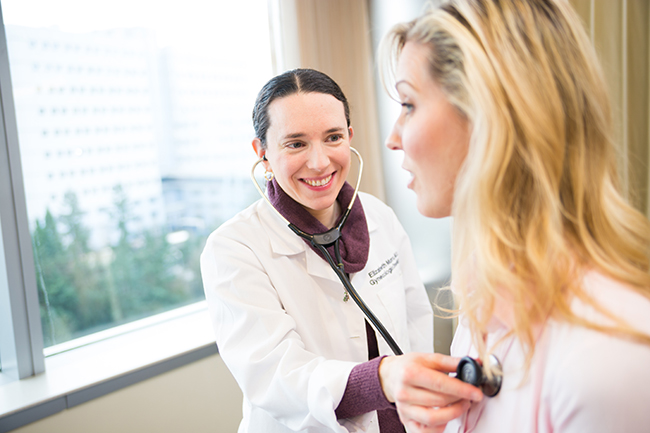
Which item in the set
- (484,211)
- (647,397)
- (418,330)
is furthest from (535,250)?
(418,330)

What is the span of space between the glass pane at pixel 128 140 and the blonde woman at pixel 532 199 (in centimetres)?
164

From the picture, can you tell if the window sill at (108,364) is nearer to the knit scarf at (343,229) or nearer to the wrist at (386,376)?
the knit scarf at (343,229)

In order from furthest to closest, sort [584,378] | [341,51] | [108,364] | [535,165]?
1. [341,51]
2. [108,364]
3. [535,165]
4. [584,378]

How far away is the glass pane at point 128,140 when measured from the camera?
1.71 metres

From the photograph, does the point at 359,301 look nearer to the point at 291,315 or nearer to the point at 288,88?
the point at 291,315

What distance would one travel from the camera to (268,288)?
1.12 m

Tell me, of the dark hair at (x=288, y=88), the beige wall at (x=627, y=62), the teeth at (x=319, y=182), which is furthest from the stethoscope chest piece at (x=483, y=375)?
the beige wall at (x=627, y=62)

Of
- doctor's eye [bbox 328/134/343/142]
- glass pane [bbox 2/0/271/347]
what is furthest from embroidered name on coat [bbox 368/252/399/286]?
glass pane [bbox 2/0/271/347]

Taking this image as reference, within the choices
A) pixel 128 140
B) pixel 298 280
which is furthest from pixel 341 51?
pixel 298 280

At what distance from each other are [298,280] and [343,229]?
207mm

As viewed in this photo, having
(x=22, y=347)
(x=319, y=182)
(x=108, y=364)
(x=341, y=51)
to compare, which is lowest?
(x=108, y=364)

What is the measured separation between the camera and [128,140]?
76.5 inches

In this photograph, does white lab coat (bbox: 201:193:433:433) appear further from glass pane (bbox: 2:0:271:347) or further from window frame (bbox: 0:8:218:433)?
glass pane (bbox: 2:0:271:347)

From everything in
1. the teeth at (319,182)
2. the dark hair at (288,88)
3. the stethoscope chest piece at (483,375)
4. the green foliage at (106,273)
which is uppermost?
the dark hair at (288,88)
